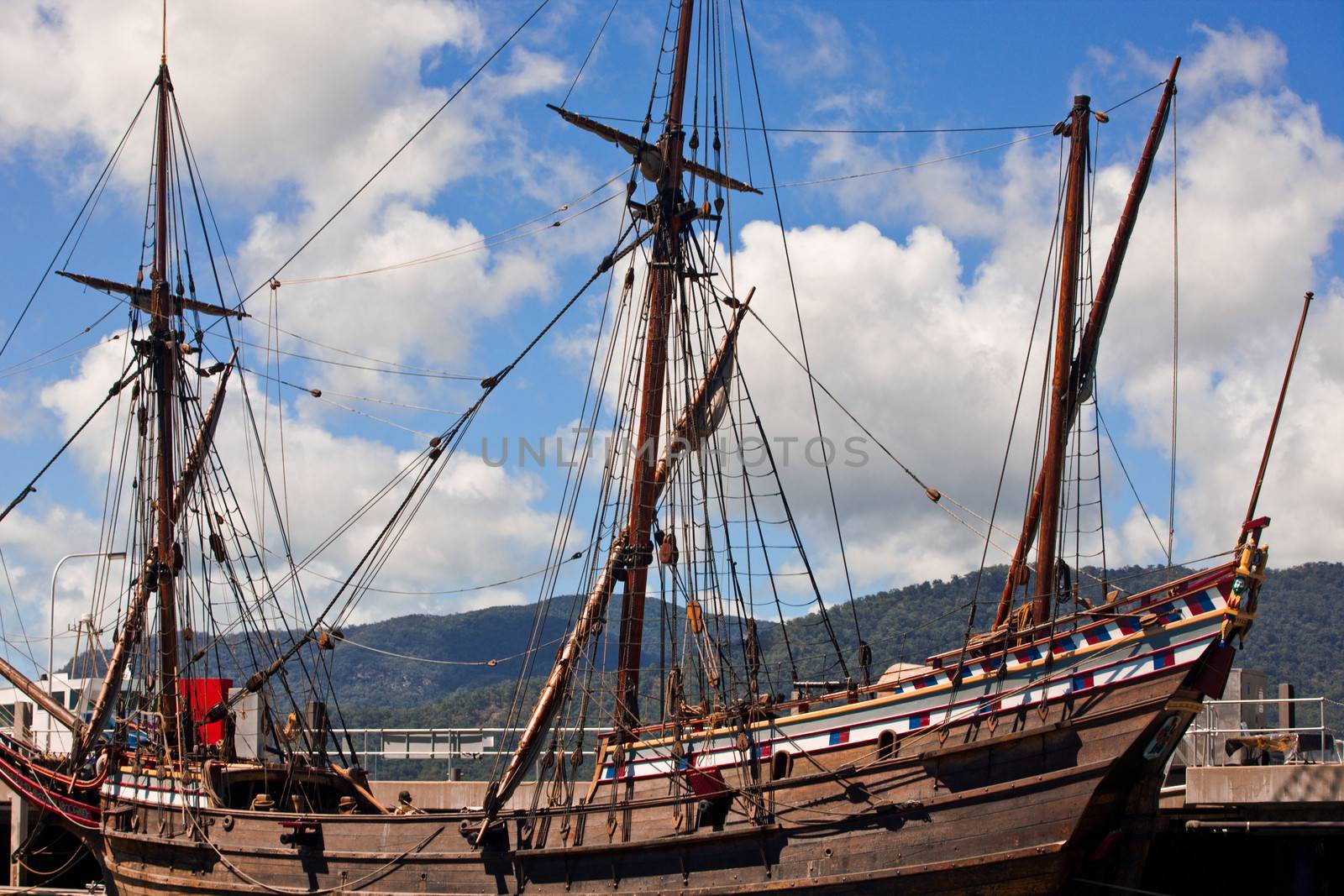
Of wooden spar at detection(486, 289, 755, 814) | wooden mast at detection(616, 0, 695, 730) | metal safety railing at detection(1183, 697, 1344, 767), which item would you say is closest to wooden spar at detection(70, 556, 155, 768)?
wooden spar at detection(486, 289, 755, 814)

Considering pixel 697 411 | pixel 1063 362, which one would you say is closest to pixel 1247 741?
pixel 1063 362

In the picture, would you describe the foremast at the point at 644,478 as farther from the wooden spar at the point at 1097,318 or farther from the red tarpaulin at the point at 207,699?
the red tarpaulin at the point at 207,699

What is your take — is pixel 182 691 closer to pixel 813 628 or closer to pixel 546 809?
pixel 546 809

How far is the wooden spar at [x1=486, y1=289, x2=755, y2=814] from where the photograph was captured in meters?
26.0

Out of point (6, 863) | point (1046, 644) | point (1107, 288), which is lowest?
point (6, 863)

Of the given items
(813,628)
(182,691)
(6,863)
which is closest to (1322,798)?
(182,691)

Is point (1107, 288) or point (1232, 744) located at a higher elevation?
point (1107, 288)

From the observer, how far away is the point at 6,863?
42.0m

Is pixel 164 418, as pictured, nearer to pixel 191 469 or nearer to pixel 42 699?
pixel 191 469

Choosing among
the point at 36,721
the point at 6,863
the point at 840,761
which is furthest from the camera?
the point at 36,721

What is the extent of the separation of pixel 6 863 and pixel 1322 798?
35.8 metres

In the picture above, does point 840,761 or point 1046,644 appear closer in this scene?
point 1046,644

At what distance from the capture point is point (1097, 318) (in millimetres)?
28672

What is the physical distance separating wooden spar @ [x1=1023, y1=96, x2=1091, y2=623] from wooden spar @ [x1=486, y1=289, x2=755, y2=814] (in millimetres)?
6765
